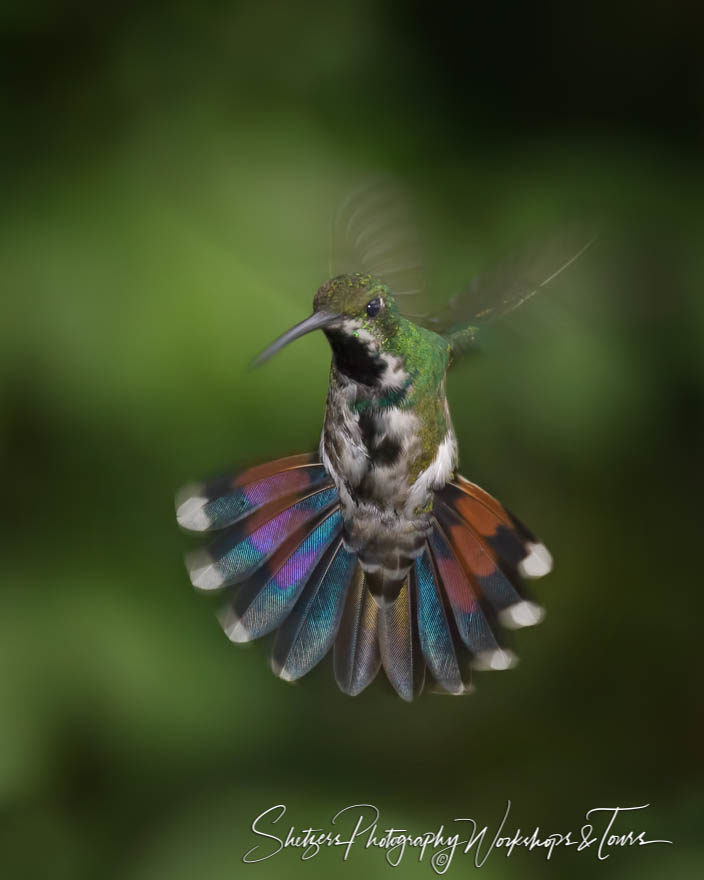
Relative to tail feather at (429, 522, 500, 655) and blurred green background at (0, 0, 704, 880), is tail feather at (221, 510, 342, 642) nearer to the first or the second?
tail feather at (429, 522, 500, 655)

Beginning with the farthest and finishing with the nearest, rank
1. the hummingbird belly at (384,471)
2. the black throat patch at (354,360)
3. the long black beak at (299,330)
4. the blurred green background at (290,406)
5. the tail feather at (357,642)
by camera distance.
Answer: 1. the blurred green background at (290,406)
2. the tail feather at (357,642)
3. the hummingbird belly at (384,471)
4. the black throat patch at (354,360)
5. the long black beak at (299,330)

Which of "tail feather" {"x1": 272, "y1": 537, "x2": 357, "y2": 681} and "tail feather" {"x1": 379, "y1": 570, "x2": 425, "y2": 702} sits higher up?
"tail feather" {"x1": 272, "y1": 537, "x2": 357, "y2": 681}

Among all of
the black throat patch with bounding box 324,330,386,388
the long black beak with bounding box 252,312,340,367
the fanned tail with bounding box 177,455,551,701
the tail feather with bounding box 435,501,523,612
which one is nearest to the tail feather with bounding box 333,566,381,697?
the fanned tail with bounding box 177,455,551,701

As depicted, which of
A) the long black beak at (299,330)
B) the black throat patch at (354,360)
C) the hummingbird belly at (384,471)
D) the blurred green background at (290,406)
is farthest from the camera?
the blurred green background at (290,406)

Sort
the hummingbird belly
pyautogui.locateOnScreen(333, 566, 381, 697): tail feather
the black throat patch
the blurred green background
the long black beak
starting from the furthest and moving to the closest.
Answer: the blurred green background → pyautogui.locateOnScreen(333, 566, 381, 697): tail feather → the hummingbird belly → the black throat patch → the long black beak

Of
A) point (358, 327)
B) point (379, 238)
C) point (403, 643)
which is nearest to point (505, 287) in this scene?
point (379, 238)

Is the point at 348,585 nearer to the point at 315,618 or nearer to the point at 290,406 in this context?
the point at 315,618

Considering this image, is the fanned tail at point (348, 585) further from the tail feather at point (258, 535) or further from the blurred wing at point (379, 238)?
the blurred wing at point (379, 238)

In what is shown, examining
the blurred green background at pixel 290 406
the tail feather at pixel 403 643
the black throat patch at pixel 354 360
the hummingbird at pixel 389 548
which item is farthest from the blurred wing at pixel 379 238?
the blurred green background at pixel 290 406
